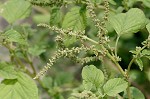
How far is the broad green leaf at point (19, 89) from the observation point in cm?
174

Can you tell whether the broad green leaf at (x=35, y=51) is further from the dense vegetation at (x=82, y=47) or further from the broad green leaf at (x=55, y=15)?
the broad green leaf at (x=55, y=15)

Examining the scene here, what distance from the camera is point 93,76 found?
157 centimetres

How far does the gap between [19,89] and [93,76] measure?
→ 403mm

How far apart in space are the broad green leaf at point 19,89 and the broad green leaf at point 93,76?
300mm

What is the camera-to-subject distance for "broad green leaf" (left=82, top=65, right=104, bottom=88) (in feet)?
5.12

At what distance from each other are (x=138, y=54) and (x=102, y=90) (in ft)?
0.78

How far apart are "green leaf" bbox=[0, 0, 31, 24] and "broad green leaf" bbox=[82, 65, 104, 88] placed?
599 millimetres

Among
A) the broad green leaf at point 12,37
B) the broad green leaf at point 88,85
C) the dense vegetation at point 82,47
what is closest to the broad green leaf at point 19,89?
the dense vegetation at point 82,47

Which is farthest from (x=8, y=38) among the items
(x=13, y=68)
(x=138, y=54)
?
(x=138, y=54)

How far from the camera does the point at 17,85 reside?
179cm

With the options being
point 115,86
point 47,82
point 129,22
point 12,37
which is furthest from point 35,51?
point 115,86

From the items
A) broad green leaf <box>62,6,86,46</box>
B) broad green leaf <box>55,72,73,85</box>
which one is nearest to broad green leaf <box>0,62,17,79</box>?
broad green leaf <box>62,6,86,46</box>

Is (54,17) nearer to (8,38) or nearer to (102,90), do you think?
(8,38)

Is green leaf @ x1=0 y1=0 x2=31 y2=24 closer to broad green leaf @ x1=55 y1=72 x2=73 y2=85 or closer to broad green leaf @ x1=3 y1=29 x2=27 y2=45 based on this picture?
broad green leaf @ x1=3 y1=29 x2=27 y2=45
